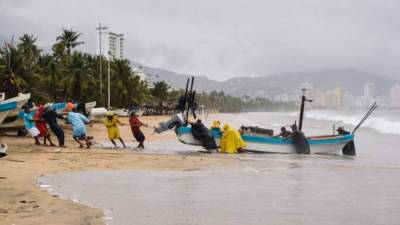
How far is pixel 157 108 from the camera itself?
94.9 meters

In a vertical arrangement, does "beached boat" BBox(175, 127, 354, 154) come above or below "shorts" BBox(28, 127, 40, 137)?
below

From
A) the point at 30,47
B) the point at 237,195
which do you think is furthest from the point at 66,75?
the point at 237,195

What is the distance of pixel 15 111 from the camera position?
22.8 m

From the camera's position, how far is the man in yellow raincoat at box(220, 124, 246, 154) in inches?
792

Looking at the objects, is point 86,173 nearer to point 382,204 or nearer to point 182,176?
point 182,176

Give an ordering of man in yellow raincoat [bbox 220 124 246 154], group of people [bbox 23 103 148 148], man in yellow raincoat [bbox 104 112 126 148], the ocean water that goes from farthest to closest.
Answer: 1. man in yellow raincoat [bbox 220 124 246 154]
2. man in yellow raincoat [bbox 104 112 126 148]
3. group of people [bbox 23 103 148 148]
4. the ocean water

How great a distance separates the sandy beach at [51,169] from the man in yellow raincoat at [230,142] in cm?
275

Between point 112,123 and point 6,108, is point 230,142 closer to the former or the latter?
point 112,123

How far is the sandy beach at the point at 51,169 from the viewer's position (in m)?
7.16

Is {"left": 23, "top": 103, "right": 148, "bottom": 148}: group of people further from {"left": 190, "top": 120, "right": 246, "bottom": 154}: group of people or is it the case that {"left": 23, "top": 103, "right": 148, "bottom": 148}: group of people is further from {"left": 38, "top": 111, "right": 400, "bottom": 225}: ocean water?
{"left": 38, "top": 111, "right": 400, "bottom": 225}: ocean water

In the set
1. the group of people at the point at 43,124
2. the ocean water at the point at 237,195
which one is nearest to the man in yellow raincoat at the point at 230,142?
the ocean water at the point at 237,195

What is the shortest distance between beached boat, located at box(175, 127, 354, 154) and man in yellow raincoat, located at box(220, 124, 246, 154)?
308mm

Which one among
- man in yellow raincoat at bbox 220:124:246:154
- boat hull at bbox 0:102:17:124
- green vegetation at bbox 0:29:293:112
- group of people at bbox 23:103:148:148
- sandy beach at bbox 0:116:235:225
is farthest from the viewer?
green vegetation at bbox 0:29:293:112

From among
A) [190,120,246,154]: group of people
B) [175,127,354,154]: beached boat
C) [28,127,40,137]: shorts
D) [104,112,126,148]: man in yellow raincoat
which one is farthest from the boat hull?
[190,120,246,154]: group of people
